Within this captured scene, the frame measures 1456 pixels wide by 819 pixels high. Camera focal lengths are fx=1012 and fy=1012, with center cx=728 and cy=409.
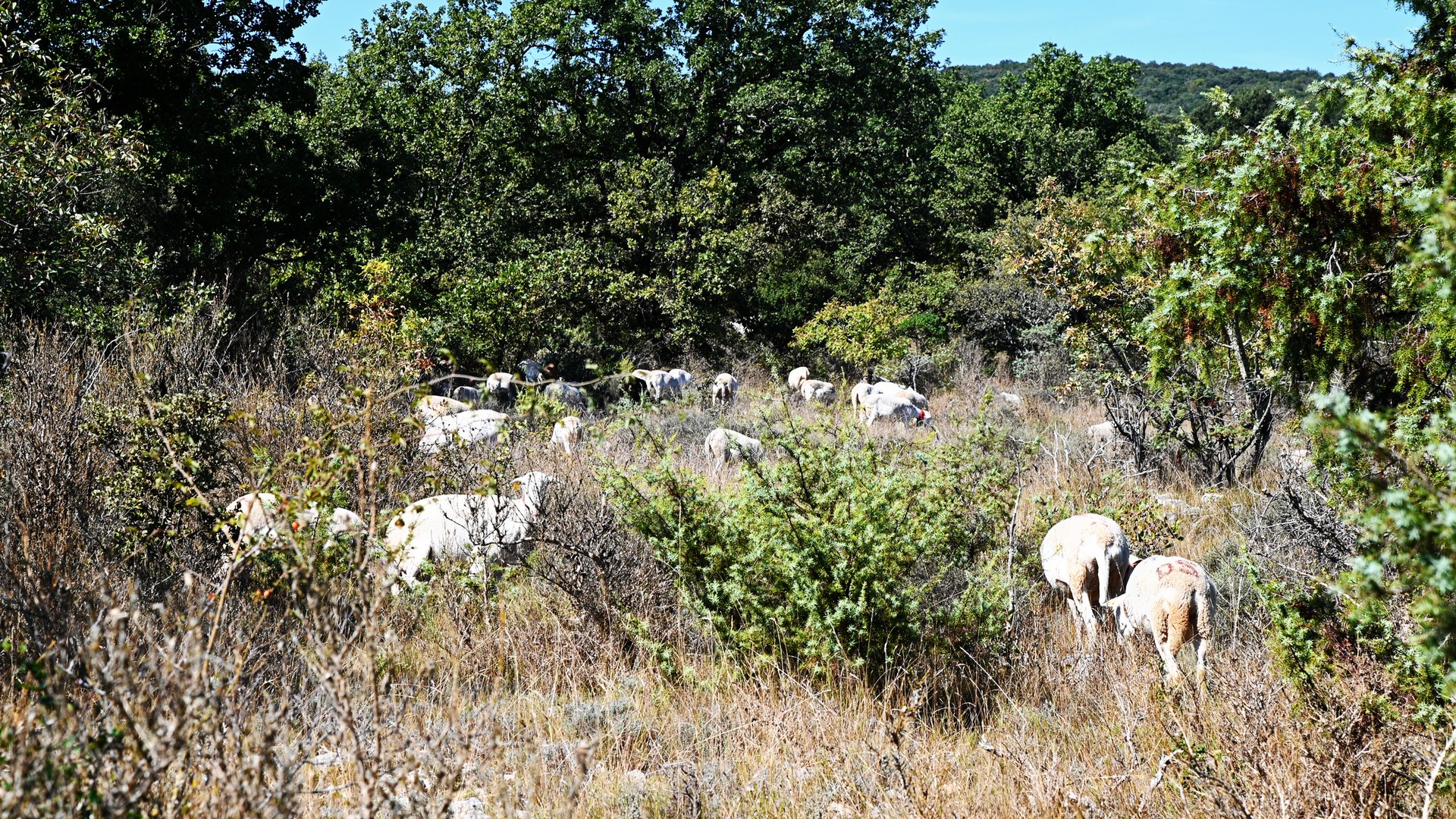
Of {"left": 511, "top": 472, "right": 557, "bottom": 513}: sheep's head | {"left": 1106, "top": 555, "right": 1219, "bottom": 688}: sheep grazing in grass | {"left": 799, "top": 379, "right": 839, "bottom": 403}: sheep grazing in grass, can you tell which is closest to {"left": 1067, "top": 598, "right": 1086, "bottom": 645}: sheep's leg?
{"left": 1106, "top": 555, "right": 1219, "bottom": 688}: sheep grazing in grass

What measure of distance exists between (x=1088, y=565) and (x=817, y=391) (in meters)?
12.9

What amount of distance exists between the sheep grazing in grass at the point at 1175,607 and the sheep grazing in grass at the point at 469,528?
3.56 meters

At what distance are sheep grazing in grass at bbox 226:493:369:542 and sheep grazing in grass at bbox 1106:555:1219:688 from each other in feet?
13.4

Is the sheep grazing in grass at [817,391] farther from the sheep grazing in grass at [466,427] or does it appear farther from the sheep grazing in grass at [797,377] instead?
the sheep grazing in grass at [466,427]

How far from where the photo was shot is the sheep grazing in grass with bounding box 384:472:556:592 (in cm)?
625

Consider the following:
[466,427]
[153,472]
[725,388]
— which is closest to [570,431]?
[466,427]

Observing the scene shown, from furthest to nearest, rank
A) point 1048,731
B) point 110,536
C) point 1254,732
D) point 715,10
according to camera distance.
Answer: point 715,10, point 110,536, point 1048,731, point 1254,732

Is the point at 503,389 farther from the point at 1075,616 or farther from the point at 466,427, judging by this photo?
the point at 1075,616

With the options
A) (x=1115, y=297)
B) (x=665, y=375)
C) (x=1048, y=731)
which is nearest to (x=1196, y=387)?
(x=1115, y=297)

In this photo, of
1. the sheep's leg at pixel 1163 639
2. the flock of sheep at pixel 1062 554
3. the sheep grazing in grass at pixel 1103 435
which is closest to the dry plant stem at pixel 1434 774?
the flock of sheep at pixel 1062 554

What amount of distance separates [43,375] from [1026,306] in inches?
685

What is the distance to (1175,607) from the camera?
17.7 ft

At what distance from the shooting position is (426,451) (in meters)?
8.29

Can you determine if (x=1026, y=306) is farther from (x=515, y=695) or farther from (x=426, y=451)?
(x=515, y=695)
